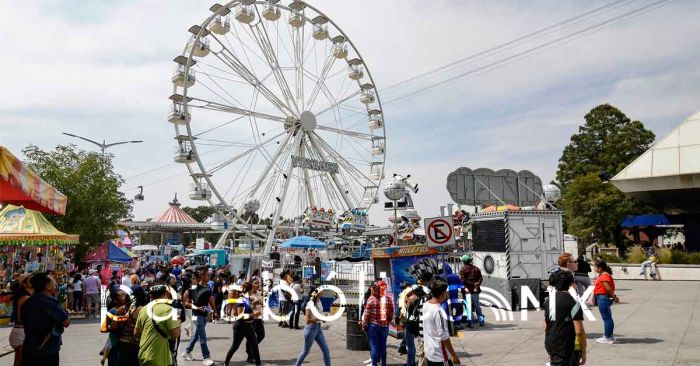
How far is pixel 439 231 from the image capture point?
30.6ft

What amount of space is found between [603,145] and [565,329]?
4421 centimetres

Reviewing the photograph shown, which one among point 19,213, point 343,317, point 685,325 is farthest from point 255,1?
point 685,325

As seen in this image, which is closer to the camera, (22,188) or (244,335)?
(22,188)

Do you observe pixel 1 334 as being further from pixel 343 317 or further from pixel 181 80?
pixel 181 80

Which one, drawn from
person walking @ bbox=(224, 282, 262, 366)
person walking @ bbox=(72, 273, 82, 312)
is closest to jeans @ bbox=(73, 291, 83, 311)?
person walking @ bbox=(72, 273, 82, 312)

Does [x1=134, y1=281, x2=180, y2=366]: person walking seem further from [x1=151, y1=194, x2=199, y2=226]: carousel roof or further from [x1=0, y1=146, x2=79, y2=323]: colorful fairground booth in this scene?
[x1=151, y1=194, x2=199, y2=226]: carousel roof

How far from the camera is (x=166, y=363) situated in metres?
5.46

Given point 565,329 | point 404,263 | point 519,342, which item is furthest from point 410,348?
point 404,263

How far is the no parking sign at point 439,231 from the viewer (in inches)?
363

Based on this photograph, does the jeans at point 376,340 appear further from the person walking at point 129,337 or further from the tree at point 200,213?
the tree at point 200,213

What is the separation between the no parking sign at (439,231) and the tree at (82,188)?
59.6 ft

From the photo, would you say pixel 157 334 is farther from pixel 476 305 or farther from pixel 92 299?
pixel 92 299

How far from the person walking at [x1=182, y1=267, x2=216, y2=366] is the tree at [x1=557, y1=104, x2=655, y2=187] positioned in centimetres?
3975

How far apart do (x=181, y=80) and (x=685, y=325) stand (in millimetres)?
24657
